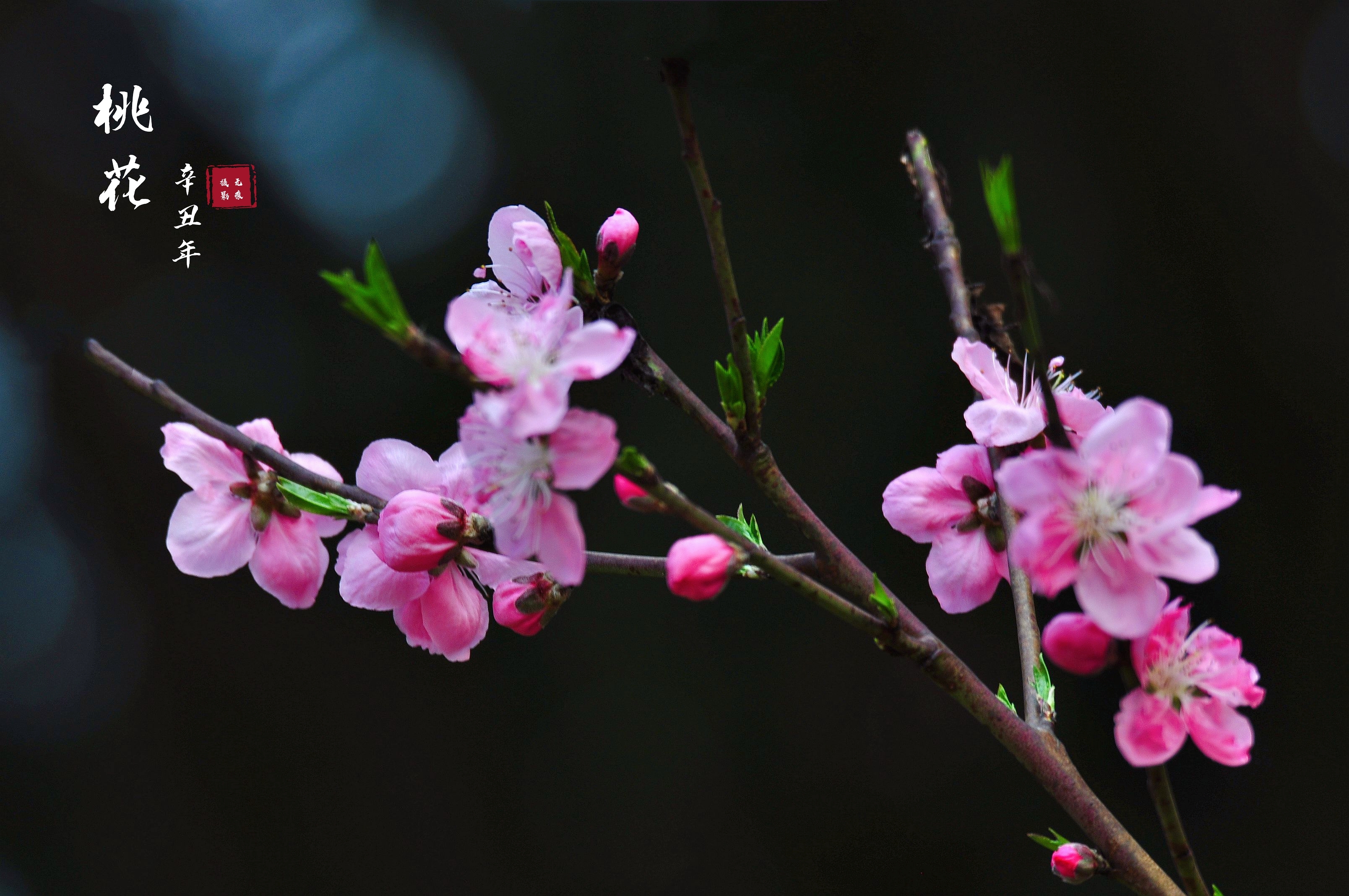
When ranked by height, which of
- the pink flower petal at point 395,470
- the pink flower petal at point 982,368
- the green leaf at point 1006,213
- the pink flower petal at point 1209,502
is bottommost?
the pink flower petal at point 1209,502

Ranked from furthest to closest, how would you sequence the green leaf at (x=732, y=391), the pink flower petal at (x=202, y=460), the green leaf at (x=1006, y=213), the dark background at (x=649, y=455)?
the dark background at (x=649, y=455) → the pink flower petal at (x=202, y=460) → the green leaf at (x=732, y=391) → the green leaf at (x=1006, y=213)

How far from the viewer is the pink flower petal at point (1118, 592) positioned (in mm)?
259

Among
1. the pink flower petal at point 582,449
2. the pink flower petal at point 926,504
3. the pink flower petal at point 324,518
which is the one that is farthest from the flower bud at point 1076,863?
the pink flower petal at point 324,518

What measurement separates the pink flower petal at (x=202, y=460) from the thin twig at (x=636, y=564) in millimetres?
198

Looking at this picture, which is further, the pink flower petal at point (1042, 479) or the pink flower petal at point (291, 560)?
the pink flower petal at point (291, 560)

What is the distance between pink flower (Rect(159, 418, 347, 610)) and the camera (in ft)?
1.40

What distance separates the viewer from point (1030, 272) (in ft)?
0.76

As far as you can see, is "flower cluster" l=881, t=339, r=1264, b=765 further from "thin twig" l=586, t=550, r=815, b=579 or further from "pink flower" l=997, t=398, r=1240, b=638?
"thin twig" l=586, t=550, r=815, b=579

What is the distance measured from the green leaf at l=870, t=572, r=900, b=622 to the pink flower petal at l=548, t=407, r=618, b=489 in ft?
0.36

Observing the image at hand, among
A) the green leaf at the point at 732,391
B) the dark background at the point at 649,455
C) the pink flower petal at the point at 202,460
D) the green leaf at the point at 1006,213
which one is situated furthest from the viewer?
the dark background at the point at 649,455

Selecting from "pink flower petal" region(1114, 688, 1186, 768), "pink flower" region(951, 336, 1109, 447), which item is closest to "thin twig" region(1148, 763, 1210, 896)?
"pink flower petal" region(1114, 688, 1186, 768)

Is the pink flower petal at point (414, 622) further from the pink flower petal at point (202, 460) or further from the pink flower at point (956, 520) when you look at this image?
the pink flower at point (956, 520)

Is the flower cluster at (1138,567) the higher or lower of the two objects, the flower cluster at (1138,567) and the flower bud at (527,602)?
the lower

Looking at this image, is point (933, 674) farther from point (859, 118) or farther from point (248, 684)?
point (248, 684)
